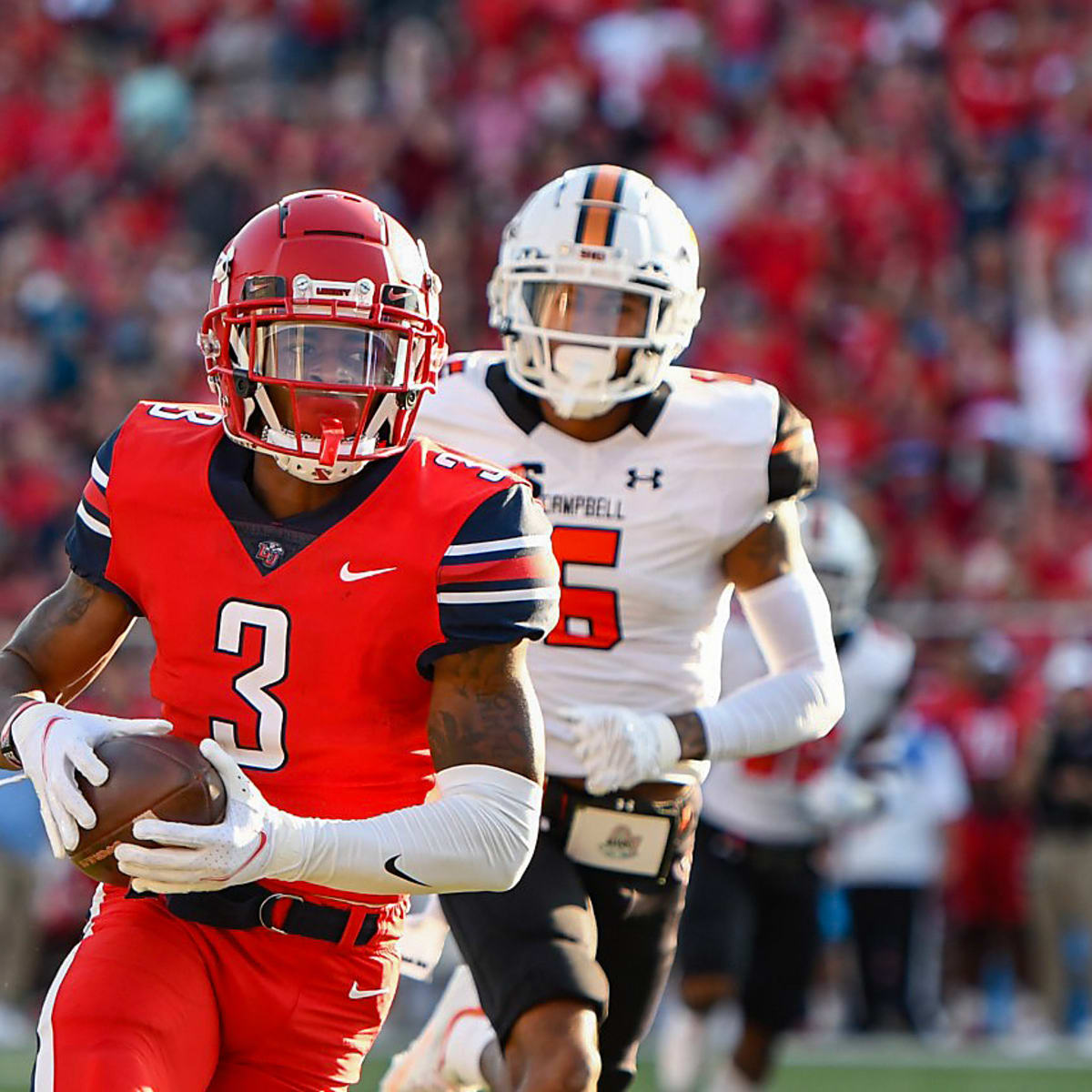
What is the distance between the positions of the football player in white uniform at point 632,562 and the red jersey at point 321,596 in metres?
0.93

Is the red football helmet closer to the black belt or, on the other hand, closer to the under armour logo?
the black belt

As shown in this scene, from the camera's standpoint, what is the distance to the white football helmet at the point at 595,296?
13.7 feet

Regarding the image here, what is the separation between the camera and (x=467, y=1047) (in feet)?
13.8

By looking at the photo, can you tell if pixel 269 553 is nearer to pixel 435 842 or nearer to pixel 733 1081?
pixel 435 842

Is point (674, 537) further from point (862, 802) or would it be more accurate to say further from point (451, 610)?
point (862, 802)

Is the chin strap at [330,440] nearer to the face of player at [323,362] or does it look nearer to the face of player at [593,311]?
the face of player at [323,362]

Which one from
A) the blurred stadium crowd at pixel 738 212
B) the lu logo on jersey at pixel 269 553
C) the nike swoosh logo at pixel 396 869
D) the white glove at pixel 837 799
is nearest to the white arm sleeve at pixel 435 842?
the nike swoosh logo at pixel 396 869

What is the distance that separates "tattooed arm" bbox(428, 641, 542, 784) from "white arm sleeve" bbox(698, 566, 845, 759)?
1.07 m

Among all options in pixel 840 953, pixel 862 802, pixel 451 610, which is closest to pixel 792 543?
pixel 451 610

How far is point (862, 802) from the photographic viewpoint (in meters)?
7.16

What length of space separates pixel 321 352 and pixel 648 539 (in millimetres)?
1209

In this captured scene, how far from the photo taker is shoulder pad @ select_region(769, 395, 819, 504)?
4129 millimetres

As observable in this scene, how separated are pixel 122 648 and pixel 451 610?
6008mm

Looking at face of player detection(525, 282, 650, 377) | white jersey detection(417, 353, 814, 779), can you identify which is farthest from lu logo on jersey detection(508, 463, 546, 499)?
face of player detection(525, 282, 650, 377)
